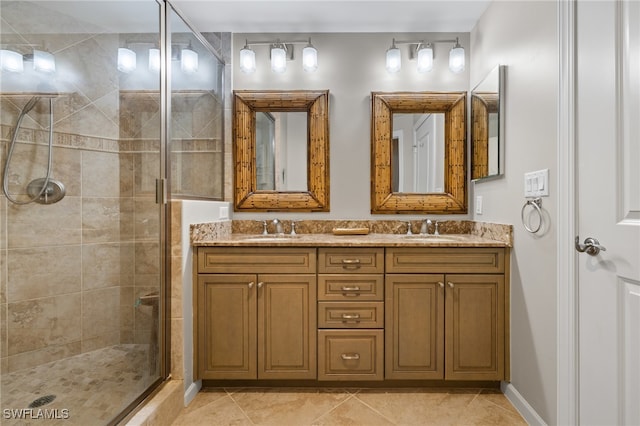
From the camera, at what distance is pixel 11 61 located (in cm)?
120

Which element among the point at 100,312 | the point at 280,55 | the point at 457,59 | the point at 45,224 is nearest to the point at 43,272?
the point at 45,224

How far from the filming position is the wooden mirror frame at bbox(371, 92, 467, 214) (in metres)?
2.34

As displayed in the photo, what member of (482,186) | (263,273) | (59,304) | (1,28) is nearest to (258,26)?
(1,28)

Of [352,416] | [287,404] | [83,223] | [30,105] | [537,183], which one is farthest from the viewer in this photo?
[287,404]

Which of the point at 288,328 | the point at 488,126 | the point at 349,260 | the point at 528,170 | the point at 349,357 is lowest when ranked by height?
the point at 349,357

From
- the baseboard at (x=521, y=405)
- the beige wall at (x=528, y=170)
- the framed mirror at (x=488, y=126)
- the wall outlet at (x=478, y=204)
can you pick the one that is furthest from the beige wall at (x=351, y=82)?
the baseboard at (x=521, y=405)

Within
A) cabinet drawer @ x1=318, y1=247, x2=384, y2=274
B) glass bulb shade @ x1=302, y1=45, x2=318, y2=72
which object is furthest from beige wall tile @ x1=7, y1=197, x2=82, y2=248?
glass bulb shade @ x1=302, y1=45, x2=318, y2=72

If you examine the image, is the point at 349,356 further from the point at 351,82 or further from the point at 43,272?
the point at 351,82

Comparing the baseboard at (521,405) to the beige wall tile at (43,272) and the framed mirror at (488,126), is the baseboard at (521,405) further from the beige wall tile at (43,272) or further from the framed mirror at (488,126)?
the beige wall tile at (43,272)

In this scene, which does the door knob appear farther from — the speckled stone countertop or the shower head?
the shower head

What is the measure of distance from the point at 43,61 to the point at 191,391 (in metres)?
1.71

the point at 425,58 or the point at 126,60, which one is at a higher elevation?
the point at 425,58

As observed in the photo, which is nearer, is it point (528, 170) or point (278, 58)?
point (528, 170)

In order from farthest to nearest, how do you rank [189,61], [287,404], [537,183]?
1. [189,61]
2. [287,404]
3. [537,183]
